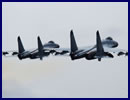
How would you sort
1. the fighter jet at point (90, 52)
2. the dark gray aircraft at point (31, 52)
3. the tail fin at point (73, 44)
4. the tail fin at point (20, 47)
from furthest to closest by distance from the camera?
1. the tail fin at point (20, 47)
2. the dark gray aircraft at point (31, 52)
3. the tail fin at point (73, 44)
4. the fighter jet at point (90, 52)

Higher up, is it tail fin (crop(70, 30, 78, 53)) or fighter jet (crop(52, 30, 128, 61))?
tail fin (crop(70, 30, 78, 53))

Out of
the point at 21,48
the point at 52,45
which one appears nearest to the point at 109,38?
the point at 52,45

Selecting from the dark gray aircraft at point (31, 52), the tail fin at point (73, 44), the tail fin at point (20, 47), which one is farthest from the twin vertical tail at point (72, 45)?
the tail fin at point (20, 47)

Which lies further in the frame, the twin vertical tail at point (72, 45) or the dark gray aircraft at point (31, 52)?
the dark gray aircraft at point (31, 52)

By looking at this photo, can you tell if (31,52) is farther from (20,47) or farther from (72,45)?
(72,45)

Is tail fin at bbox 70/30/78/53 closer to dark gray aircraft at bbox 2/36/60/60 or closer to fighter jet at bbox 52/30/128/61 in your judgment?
fighter jet at bbox 52/30/128/61

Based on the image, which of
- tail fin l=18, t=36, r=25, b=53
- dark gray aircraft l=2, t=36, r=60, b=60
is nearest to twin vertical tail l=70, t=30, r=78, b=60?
dark gray aircraft l=2, t=36, r=60, b=60

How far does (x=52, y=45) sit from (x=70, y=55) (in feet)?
78.5

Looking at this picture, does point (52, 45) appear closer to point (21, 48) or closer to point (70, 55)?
point (21, 48)

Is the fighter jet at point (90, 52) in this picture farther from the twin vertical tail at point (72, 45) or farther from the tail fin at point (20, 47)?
the tail fin at point (20, 47)

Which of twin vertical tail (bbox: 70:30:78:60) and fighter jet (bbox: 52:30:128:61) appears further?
twin vertical tail (bbox: 70:30:78:60)

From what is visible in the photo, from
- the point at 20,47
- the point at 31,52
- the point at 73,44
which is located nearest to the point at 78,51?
the point at 73,44

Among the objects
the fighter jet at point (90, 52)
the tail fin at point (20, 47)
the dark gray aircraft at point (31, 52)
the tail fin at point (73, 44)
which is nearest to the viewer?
the fighter jet at point (90, 52)

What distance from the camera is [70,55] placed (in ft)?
304
